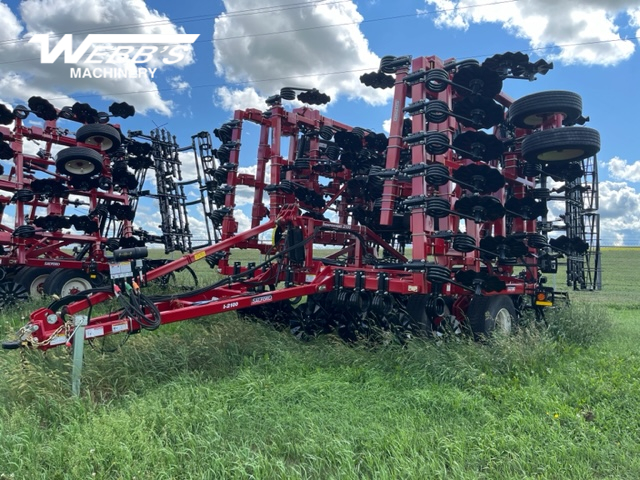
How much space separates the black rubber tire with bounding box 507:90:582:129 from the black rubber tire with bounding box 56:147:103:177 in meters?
8.14

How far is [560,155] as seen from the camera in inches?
242

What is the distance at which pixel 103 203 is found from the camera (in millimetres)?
10406

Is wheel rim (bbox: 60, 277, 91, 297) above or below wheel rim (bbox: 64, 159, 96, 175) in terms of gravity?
below

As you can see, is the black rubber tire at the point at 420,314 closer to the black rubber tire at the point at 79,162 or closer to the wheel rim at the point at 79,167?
the black rubber tire at the point at 79,162

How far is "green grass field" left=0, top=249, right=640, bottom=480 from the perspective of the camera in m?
2.89

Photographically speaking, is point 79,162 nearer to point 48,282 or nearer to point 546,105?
point 48,282

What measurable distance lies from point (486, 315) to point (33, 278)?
9.17m

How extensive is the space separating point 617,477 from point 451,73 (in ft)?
16.9

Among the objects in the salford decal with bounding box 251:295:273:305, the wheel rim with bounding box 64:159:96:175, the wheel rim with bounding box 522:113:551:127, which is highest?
the wheel rim with bounding box 522:113:551:127

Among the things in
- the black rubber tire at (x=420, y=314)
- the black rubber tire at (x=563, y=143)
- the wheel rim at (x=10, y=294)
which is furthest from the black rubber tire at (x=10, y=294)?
the black rubber tire at (x=563, y=143)

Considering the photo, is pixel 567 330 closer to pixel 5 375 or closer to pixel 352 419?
pixel 352 419

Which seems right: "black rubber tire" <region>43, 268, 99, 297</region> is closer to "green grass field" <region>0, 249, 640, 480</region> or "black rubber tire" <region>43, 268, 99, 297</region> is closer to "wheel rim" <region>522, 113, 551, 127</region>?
"green grass field" <region>0, 249, 640, 480</region>

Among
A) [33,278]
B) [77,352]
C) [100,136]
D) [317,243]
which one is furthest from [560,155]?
[33,278]

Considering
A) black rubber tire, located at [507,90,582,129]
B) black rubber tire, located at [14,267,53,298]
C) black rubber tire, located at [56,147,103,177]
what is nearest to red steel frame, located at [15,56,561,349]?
black rubber tire, located at [507,90,582,129]
